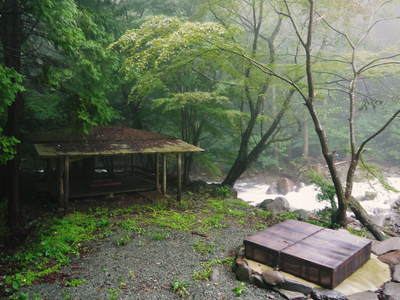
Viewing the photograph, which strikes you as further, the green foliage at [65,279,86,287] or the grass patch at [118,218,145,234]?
the grass patch at [118,218,145,234]

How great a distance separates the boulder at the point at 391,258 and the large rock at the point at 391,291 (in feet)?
3.05

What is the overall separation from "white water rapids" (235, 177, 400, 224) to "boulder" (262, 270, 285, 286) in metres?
10.6

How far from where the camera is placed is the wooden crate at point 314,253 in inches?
213

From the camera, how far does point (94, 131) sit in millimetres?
11367

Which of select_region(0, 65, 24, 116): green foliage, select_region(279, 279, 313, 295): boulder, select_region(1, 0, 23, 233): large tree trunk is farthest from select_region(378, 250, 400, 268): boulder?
select_region(1, 0, 23, 233): large tree trunk

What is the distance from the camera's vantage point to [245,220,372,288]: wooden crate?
5398mm

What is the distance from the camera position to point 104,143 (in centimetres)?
1065

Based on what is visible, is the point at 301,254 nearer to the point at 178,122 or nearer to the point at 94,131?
the point at 94,131

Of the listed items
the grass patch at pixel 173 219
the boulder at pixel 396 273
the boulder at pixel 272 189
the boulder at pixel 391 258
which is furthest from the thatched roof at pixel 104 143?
the boulder at pixel 272 189

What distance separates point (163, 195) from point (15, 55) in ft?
22.9

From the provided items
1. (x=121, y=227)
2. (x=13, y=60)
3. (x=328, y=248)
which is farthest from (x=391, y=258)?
(x=13, y=60)

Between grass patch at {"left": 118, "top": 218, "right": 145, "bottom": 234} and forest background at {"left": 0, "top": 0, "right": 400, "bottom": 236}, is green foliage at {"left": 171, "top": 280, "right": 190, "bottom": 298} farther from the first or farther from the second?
forest background at {"left": 0, "top": 0, "right": 400, "bottom": 236}

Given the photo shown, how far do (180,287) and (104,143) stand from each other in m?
6.54

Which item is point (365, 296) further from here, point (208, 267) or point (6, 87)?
point (6, 87)
